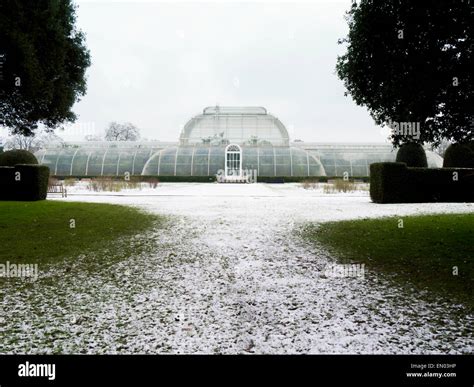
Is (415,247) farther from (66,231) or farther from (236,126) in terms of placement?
(236,126)

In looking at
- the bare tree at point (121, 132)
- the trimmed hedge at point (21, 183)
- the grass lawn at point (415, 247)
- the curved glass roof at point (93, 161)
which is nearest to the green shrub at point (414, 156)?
the grass lawn at point (415, 247)

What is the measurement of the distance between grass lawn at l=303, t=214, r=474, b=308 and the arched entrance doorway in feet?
110

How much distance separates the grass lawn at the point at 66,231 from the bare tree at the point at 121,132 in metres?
62.8

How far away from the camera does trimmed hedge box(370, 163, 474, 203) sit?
18656mm

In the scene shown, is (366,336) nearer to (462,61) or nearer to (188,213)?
(462,61)

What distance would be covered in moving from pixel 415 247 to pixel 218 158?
38.4 m

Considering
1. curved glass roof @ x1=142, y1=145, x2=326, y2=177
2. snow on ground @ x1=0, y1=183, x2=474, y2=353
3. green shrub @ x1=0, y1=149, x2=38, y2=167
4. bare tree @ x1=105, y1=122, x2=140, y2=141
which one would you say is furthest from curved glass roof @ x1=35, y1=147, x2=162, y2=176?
snow on ground @ x1=0, y1=183, x2=474, y2=353

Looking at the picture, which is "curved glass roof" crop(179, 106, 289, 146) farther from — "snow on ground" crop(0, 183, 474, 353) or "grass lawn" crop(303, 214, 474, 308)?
"snow on ground" crop(0, 183, 474, 353)

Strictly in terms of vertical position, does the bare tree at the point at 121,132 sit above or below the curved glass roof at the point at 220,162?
above

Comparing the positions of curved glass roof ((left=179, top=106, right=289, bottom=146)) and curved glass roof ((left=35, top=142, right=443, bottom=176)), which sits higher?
curved glass roof ((left=179, top=106, right=289, bottom=146))

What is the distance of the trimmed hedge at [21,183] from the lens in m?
18.7

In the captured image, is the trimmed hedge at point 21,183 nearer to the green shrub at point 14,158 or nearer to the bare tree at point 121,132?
the green shrub at point 14,158

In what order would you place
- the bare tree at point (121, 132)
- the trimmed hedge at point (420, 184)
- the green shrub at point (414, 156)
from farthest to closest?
the bare tree at point (121, 132), the green shrub at point (414, 156), the trimmed hedge at point (420, 184)

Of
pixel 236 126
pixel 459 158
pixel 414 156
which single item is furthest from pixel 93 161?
pixel 459 158
